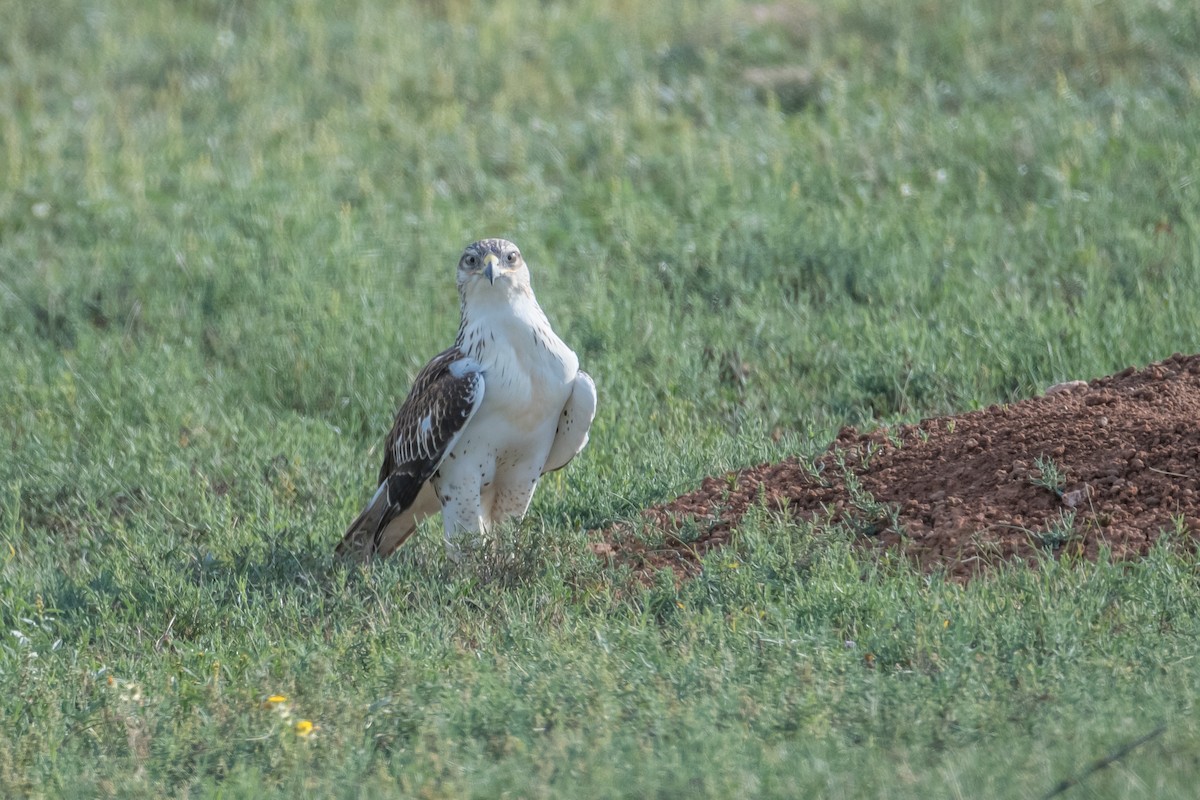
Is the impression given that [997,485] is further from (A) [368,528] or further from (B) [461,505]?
(A) [368,528]

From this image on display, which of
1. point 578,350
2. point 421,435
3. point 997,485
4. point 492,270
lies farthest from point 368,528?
point 997,485

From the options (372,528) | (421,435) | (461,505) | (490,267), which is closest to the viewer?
(490,267)

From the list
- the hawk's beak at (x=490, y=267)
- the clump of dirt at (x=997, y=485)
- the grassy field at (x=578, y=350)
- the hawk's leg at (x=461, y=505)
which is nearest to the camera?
the grassy field at (x=578, y=350)

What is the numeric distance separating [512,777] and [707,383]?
456cm

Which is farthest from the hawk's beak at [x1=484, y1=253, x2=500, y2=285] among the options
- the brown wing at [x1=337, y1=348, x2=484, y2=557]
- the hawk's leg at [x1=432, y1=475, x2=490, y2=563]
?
the hawk's leg at [x1=432, y1=475, x2=490, y2=563]

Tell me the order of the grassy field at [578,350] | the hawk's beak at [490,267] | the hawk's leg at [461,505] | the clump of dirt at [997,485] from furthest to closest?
the hawk's leg at [461,505]
the hawk's beak at [490,267]
the clump of dirt at [997,485]
the grassy field at [578,350]

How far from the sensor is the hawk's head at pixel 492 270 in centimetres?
638

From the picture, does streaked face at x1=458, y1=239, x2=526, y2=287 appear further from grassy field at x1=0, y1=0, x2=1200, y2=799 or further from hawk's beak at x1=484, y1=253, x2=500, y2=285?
grassy field at x1=0, y1=0, x2=1200, y2=799

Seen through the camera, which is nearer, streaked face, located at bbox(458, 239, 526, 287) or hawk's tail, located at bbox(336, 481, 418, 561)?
streaked face, located at bbox(458, 239, 526, 287)

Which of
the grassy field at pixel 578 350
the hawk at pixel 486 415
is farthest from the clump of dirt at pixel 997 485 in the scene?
the hawk at pixel 486 415

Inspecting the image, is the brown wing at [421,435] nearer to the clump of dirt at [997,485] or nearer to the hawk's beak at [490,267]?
the hawk's beak at [490,267]

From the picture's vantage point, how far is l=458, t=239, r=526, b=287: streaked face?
6.36 m

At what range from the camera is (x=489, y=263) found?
20.8 ft

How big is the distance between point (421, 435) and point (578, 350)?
2.59 meters
